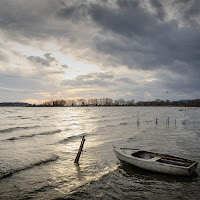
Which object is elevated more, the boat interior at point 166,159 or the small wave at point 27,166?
the boat interior at point 166,159

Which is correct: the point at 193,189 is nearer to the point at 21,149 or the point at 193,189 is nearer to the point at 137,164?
the point at 137,164

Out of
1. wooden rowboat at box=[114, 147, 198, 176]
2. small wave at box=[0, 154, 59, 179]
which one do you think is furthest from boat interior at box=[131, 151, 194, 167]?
small wave at box=[0, 154, 59, 179]

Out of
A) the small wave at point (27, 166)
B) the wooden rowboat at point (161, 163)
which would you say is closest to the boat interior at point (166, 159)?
the wooden rowboat at point (161, 163)

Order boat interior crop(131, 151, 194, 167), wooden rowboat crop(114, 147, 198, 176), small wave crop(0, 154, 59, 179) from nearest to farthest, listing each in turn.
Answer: wooden rowboat crop(114, 147, 198, 176), boat interior crop(131, 151, 194, 167), small wave crop(0, 154, 59, 179)

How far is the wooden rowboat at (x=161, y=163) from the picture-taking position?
9.92m

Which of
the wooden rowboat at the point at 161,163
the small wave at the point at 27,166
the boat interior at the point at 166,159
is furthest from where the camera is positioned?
the small wave at the point at 27,166

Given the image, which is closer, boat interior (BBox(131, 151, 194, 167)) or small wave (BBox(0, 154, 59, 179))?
boat interior (BBox(131, 151, 194, 167))

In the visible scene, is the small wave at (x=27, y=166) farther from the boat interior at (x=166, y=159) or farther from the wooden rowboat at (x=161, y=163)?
the boat interior at (x=166, y=159)

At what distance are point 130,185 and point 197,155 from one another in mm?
9194

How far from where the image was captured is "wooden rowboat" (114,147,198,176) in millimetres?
9916

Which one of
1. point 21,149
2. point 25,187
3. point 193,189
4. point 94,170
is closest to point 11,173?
point 25,187

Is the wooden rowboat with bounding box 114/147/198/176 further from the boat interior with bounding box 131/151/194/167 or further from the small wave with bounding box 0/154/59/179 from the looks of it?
the small wave with bounding box 0/154/59/179

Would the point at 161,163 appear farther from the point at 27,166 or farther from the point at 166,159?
the point at 27,166

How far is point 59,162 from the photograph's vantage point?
45.8ft
